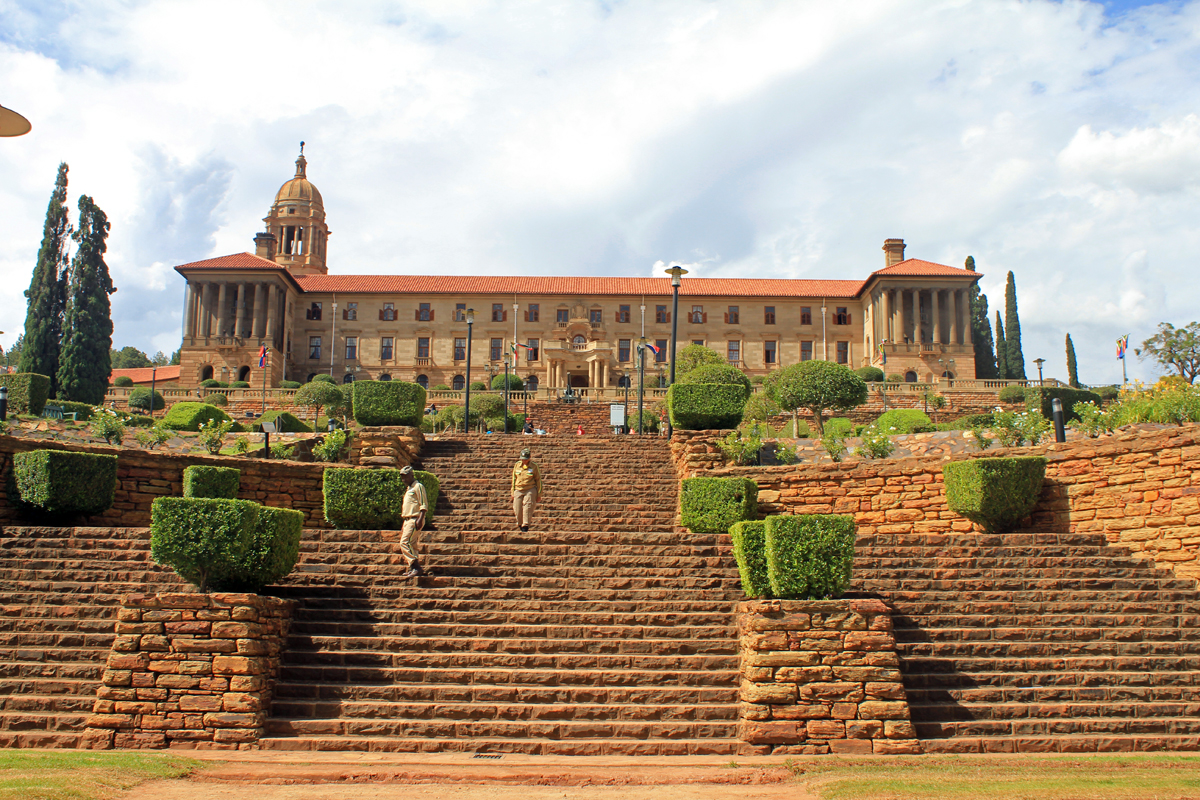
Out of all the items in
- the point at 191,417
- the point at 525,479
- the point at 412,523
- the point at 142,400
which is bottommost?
the point at 412,523

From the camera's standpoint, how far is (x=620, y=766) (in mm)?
7562

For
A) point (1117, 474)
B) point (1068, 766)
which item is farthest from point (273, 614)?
point (1117, 474)

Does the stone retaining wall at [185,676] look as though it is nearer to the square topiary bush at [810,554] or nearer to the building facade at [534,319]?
the square topiary bush at [810,554]

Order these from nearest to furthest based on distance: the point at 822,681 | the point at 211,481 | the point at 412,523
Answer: the point at 822,681 → the point at 412,523 → the point at 211,481

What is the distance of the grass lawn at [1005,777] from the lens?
6.53 metres

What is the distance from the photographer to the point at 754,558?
9.31 metres

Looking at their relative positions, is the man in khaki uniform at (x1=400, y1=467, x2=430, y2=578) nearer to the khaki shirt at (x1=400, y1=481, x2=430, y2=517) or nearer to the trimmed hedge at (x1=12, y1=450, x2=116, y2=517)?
the khaki shirt at (x1=400, y1=481, x2=430, y2=517)

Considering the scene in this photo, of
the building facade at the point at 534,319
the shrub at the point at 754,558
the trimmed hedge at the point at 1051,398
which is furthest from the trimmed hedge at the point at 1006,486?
the building facade at the point at 534,319

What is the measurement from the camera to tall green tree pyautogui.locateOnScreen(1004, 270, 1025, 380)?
57375 mm

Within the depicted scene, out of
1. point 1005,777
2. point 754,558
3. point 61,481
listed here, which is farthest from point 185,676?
point 1005,777

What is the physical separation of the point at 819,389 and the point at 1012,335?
32597 millimetres

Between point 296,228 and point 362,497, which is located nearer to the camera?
point 362,497

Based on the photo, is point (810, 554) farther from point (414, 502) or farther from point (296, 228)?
point (296, 228)

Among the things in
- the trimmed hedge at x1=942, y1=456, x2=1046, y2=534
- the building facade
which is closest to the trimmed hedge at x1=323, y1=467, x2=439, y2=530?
the trimmed hedge at x1=942, y1=456, x2=1046, y2=534
